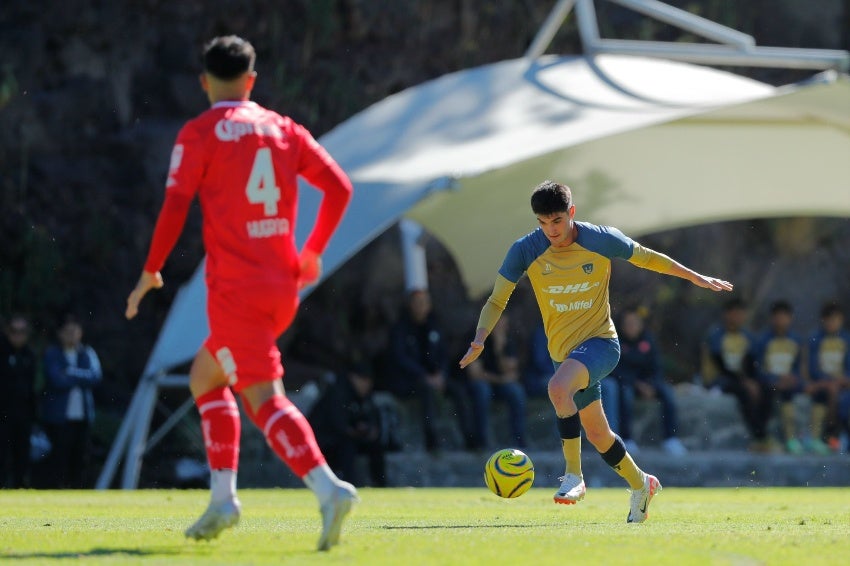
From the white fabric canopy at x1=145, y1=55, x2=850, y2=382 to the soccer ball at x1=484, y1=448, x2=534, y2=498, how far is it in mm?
5726

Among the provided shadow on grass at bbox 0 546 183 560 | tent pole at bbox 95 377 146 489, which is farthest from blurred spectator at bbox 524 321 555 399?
shadow on grass at bbox 0 546 183 560

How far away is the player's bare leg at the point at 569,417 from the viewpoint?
28.1 feet

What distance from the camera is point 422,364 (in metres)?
17.5

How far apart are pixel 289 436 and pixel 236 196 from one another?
3.32 feet

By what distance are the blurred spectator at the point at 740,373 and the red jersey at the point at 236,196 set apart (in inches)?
508

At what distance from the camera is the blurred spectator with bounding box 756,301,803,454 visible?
18.7 metres

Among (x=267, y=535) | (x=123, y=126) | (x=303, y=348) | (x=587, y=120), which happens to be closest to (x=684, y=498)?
(x=587, y=120)

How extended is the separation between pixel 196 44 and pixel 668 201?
26.8ft

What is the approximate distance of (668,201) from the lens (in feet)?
62.4

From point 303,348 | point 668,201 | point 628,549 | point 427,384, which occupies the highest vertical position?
point 628,549

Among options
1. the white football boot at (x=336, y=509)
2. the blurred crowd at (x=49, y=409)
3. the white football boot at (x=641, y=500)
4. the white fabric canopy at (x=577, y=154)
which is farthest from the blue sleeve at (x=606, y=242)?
the blurred crowd at (x=49, y=409)

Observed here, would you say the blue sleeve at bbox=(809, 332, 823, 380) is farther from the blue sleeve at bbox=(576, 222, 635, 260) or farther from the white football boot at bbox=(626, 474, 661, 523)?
the blue sleeve at bbox=(576, 222, 635, 260)

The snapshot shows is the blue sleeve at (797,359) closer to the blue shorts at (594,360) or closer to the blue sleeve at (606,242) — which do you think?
the blue shorts at (594,360)

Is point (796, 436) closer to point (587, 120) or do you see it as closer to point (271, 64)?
point (587, 120)
